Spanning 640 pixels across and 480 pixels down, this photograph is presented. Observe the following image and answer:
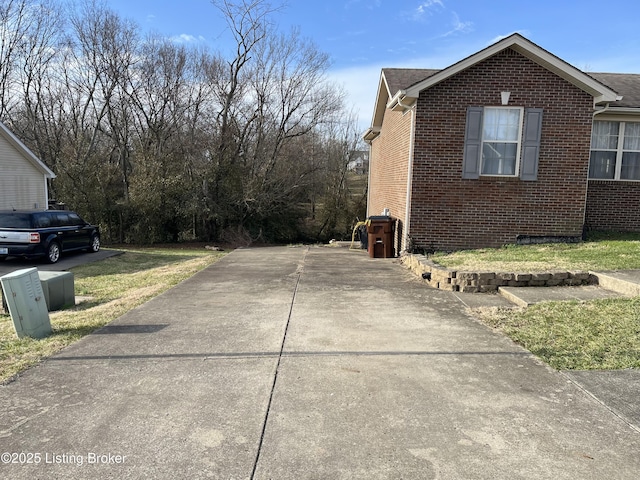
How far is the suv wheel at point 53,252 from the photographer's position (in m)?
12.8

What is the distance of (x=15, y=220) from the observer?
12.4 metres

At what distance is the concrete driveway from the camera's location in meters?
2.73

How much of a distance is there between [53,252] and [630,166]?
53.2 feet

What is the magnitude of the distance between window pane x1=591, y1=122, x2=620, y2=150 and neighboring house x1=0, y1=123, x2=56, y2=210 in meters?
19.8

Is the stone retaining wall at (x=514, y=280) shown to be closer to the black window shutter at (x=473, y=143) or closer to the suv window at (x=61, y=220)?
the black window shutter at (x=473, y=143)

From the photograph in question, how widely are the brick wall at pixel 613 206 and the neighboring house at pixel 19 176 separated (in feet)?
65.6

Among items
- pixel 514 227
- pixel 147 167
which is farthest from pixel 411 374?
pixel 147 167

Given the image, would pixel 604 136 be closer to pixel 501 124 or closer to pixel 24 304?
pixel 501 124

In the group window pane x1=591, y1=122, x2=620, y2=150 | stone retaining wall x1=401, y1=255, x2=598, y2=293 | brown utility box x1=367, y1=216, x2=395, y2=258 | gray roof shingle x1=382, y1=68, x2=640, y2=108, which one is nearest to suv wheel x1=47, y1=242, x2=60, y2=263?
brown utility box x1=367, y1=216, x2=395, y2=258

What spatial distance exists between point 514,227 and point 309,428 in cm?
915

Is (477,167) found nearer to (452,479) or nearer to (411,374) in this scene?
(411,374)

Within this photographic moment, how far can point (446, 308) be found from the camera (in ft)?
21.1

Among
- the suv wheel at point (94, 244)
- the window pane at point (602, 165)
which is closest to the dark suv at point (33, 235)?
the suv wheel at point (94, 244)

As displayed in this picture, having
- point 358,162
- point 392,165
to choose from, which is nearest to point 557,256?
point 392,165
